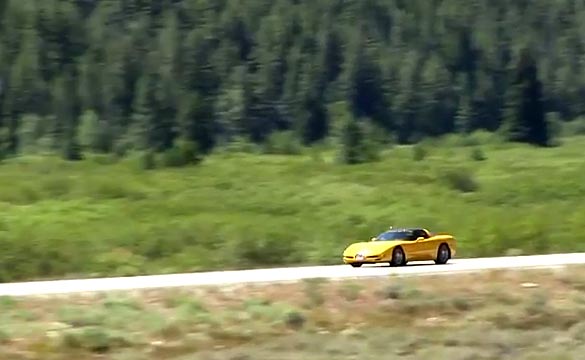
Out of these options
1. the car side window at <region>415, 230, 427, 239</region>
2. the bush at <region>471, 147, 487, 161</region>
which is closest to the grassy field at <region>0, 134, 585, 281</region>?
the bush at <region>471, 147, 487, 161</region>

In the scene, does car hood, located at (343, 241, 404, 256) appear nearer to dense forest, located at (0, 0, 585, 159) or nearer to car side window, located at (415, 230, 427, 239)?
car side window, located at (415, 230, 427, 239)

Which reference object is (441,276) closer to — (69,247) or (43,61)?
(69,247)

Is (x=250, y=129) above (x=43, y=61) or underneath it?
underneath

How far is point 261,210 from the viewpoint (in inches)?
1838

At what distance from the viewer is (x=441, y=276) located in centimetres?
2109

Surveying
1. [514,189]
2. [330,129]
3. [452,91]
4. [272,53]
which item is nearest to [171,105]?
[330,129]

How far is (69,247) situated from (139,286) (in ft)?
38.1

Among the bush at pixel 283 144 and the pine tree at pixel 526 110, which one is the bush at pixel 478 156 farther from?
the pine tree at pixel 526 110

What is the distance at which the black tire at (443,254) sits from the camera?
1038 inches

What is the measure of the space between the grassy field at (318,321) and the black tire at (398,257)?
168 inches

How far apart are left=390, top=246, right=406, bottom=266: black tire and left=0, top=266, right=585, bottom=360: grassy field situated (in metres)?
4.27

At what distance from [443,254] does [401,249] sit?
1579 mm

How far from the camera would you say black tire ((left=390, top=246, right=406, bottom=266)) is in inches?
997

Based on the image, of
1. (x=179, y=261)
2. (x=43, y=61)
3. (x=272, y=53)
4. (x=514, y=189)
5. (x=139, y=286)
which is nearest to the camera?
(x=139, y=286)
